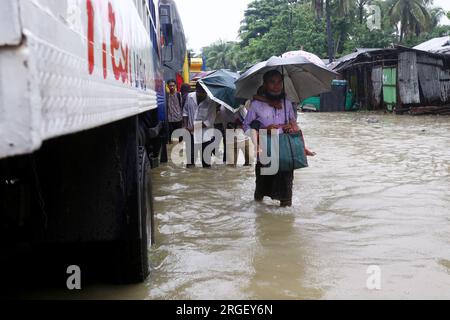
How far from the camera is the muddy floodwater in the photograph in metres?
3.33

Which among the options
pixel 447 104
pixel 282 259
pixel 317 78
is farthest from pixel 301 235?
pixel 447 104

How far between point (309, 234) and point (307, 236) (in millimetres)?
69

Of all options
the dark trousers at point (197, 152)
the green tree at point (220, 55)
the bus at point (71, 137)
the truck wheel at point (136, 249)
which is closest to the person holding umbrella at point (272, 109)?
the bus at point (71, 137)

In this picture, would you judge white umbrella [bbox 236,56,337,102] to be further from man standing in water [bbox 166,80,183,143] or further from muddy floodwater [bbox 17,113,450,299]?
man standing in water [bbox 166,80,183,143]

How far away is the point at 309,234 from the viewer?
461 cm

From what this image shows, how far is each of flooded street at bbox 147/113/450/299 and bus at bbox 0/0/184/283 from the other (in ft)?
1.63

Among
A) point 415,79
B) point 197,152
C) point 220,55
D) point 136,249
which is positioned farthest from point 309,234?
point 220,55

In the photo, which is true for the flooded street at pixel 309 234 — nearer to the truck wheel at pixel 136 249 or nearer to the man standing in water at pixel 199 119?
the truck wheel at pixel 136 249

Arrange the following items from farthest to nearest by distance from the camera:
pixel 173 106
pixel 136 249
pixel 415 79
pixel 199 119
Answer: pixel 415 79
pixel 173 106
pixel 199 119
pixel 136 249

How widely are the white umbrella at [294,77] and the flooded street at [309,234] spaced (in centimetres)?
127

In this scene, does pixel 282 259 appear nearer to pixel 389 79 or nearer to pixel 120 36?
pixel 120 36

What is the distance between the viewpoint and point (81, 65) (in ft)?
4.58

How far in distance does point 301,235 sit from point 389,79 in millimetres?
18061

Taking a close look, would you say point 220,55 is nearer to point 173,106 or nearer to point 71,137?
point 173,106
